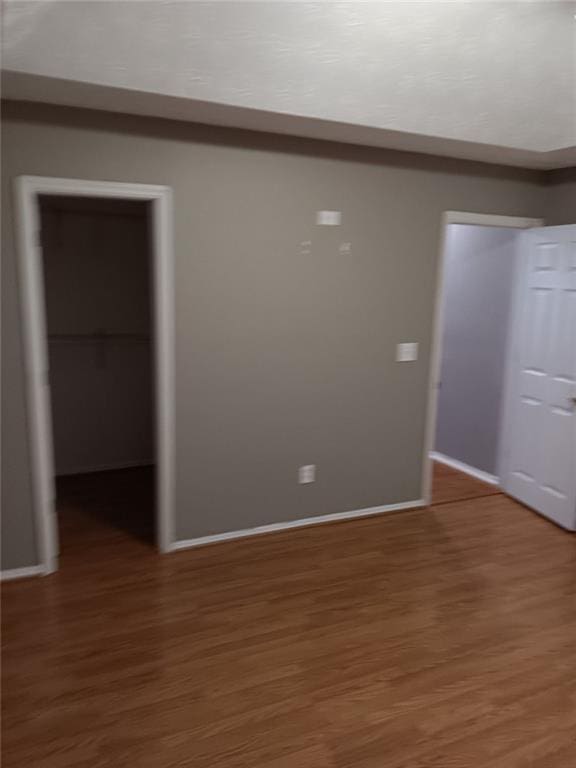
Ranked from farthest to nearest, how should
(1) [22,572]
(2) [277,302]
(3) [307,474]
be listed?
1. (3) [307,474]
2. (2) [277,302]
3. (1) [22,572]

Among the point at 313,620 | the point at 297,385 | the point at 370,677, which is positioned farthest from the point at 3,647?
the point at 297,385

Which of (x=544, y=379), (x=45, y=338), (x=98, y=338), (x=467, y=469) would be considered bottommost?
(x=467, y=469)

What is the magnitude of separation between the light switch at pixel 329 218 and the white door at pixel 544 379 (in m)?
1.59

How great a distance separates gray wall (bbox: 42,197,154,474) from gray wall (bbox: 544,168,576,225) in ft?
9.92

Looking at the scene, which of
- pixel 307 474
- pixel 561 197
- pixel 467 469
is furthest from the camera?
pixel 467 469

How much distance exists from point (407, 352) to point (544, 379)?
1041 millimetres

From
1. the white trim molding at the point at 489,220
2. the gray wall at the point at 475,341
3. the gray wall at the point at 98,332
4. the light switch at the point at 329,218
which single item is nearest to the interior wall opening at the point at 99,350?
the gray wall at the point at 98,332

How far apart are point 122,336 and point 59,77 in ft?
8.37

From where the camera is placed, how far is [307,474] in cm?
364

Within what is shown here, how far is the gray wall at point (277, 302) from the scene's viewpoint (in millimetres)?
2850

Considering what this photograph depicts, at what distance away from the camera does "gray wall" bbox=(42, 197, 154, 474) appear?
4.31 m

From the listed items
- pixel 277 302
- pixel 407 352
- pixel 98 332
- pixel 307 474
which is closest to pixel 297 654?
pixel 307 474

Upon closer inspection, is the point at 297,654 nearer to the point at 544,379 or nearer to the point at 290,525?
the point at 290,525

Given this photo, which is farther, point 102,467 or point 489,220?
point 102,467
